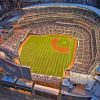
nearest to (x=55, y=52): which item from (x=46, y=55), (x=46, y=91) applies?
(x=46, y=55)

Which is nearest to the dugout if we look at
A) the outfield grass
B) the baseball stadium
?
the baseball stadium

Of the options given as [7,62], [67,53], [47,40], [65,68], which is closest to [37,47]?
[47,40]

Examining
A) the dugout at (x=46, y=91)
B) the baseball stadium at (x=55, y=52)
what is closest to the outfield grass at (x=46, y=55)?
the baseball stadium at (x=55, y=52)

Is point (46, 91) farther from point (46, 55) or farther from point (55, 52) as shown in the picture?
point (55, 52)

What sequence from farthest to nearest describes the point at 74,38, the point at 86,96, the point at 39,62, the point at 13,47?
the point at 74,38 < the point at 13,47 < the point at 39,62 < the point at 86,96

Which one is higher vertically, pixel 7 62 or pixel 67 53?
pixel 7 62

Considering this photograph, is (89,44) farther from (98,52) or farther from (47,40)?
(47,40)

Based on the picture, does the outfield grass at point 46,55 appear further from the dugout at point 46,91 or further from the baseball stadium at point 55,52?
the dugout at point 46,91
